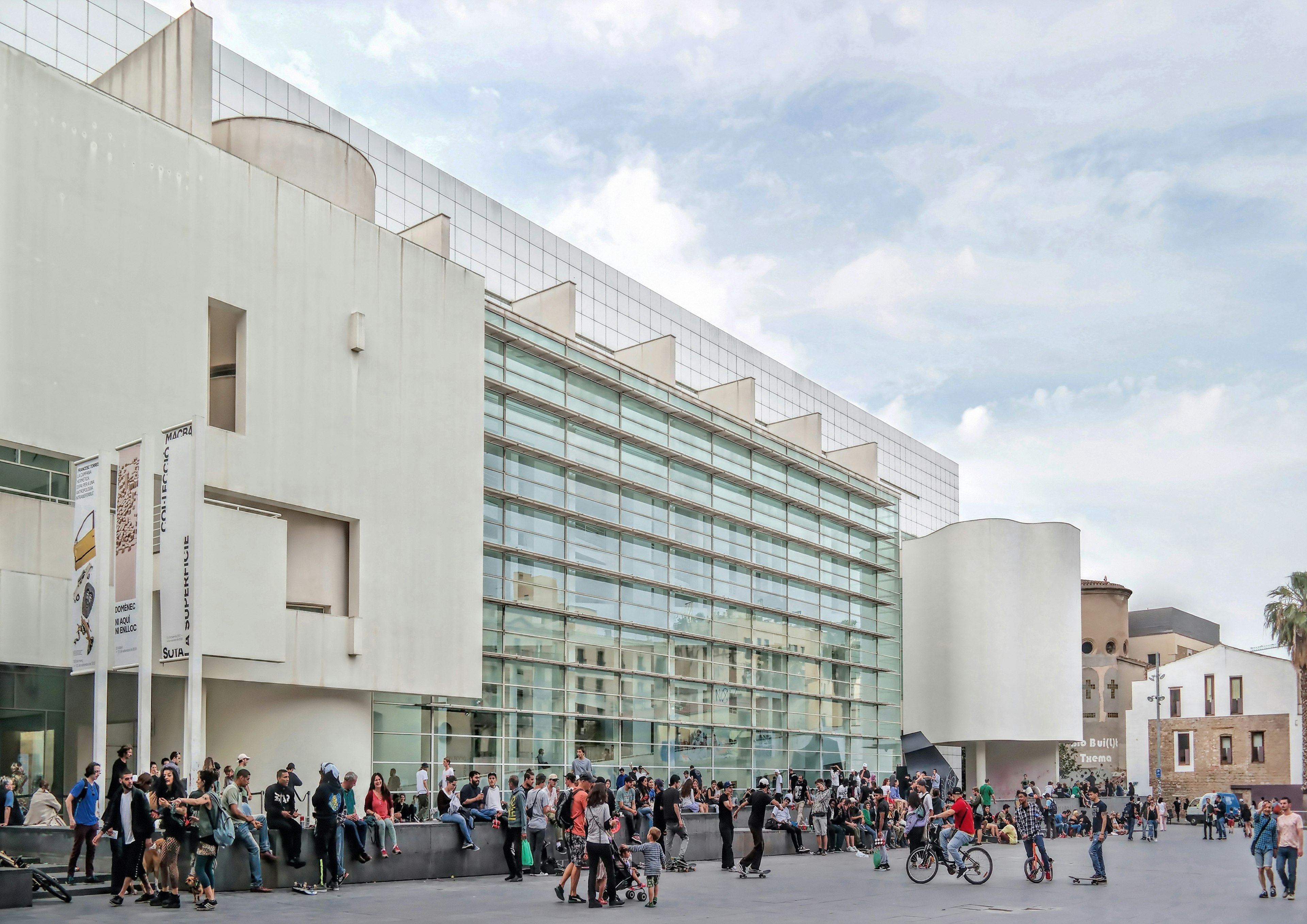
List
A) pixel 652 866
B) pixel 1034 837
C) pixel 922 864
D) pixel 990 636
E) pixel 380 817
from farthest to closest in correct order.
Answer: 1. pixel 990 636
2. pixel 1034 837
3. pixel 922 864
4. pixel 380 817
5. pixel 652 866

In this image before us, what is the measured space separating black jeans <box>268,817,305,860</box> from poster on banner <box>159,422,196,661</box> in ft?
18.3

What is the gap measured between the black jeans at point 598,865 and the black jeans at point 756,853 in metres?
5.42

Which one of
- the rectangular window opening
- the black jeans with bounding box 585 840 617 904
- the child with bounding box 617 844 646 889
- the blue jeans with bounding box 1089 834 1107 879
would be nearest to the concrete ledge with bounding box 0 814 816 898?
the child with bounding box 617 844 646 889

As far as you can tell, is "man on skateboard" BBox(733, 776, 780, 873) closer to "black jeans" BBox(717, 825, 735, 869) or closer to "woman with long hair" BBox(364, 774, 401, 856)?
"black jeans" BBox(717, 825, 735, 869)

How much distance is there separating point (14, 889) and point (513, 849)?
8.38m

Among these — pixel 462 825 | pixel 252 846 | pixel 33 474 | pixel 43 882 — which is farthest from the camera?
pixel 33 474

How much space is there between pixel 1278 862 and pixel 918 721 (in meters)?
42.0

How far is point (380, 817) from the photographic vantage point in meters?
22.0

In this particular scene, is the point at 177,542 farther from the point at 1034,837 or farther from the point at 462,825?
the point at 1034,837

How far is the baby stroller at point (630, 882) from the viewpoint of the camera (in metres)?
18.7

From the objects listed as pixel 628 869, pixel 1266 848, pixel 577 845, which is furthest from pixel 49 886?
pixel 1266 848

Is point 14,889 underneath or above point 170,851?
underneath

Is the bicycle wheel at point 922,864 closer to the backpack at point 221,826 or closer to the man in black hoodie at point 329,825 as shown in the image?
the man in black hoodie at point 329,825

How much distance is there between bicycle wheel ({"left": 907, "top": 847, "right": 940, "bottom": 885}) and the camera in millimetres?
22766
